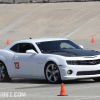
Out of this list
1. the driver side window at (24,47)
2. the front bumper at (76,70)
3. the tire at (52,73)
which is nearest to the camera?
the front bumper at (76,70)

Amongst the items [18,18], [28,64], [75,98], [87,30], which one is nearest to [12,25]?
[18,18]

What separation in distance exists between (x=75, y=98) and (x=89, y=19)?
38.3 m

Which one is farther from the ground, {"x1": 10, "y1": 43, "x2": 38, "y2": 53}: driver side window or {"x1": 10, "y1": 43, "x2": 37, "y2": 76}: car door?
{"x1": 10, "y1": 43, "x2": 38, "y2": 53}: driver side window

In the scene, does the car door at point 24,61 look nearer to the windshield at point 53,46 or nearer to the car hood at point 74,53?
the windshield at point 53,46

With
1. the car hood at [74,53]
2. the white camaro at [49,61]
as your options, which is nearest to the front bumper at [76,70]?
the white camaro at [49,61]

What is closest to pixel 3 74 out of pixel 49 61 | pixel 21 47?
pixel 21 47

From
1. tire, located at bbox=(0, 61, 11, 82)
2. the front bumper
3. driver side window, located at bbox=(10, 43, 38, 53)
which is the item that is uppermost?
driver side window, located at bbox=(10, 43, 38, 53)

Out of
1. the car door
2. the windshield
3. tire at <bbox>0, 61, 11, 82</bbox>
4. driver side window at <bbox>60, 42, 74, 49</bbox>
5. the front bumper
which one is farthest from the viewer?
tire at <bbox>0, 61, 11, 82</bbox>

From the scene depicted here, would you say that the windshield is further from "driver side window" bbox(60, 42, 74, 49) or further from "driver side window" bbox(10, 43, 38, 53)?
"driver side window" bbox(10, 43, 38, 53)

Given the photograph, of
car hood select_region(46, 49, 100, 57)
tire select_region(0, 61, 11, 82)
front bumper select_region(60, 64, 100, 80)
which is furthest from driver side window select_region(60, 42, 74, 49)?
tire select_region(0, 61, 11, 82)

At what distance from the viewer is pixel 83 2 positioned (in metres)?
53.6

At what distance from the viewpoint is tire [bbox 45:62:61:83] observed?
36.3 feet

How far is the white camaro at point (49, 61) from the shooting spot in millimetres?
10930

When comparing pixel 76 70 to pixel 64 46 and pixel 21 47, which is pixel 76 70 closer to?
pixel 64 46
